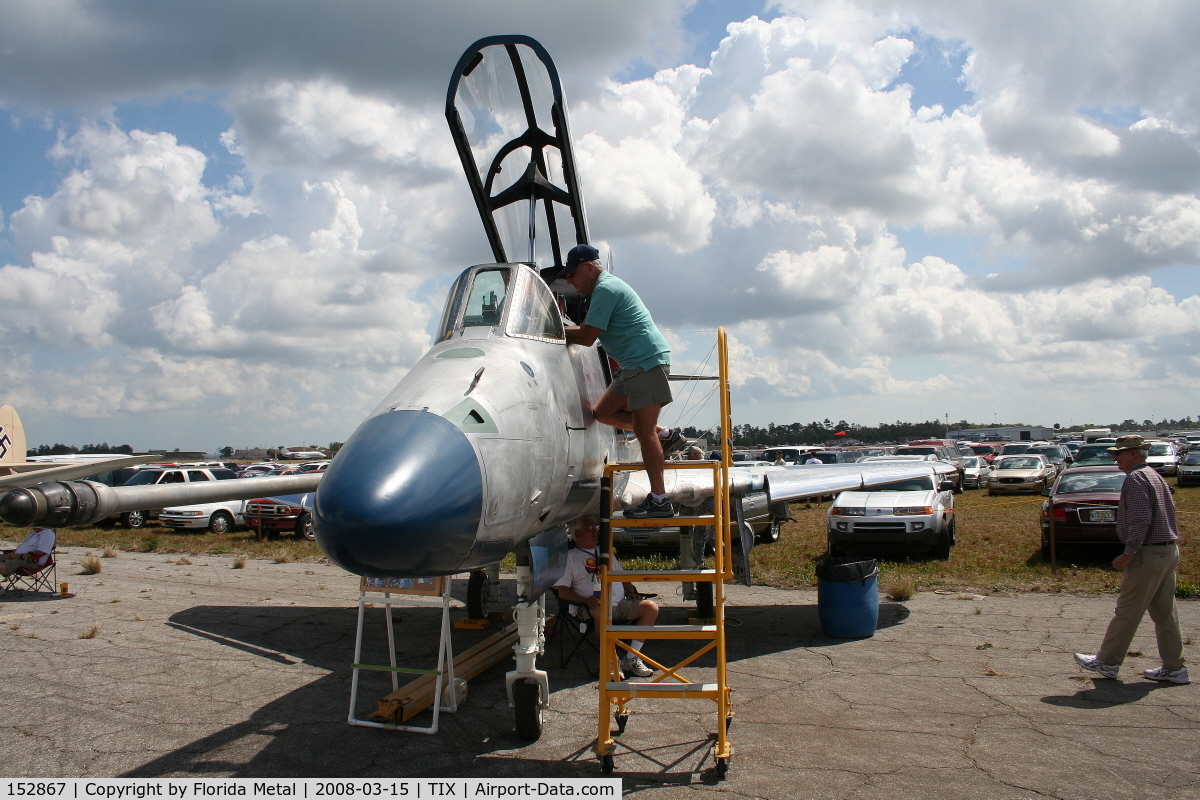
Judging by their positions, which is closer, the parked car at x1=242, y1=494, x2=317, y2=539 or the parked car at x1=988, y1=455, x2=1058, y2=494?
the parked car at x1=242, y1=494, x2=317, y2=539

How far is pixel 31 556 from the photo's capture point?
462 inches

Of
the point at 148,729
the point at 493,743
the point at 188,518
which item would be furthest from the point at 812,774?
the point at 188,518

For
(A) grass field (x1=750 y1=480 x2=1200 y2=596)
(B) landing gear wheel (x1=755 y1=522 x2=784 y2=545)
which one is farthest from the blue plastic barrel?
(B) landing gear wheel (x1=755 y1=522 x2=784 y2=545)

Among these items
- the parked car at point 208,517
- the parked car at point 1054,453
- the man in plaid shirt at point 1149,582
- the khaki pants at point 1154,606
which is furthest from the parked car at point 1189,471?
the parked car at point 208,517

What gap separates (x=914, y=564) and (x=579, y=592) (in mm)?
8488

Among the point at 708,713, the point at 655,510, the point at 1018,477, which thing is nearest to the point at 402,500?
the point at 655,510

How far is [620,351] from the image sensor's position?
562 centimetres

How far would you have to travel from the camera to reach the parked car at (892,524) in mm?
12930

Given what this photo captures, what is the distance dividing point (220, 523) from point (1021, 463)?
27.4 m

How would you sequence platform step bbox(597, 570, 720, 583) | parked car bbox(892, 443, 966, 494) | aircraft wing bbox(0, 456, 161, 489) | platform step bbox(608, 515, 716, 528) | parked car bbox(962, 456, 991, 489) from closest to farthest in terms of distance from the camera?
aircraft wing bbox(0, 456, 161, 489) → platform step bbox(597, 570, 720, 583) → platform step bbox(608, 515, 716, 528) → parked car bbox(892, 443, 966, 494) → parked car bbox(962, 456, 991, 489)

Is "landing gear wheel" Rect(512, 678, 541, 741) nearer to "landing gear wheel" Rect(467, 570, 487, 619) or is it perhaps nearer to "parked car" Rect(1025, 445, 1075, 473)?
"landing gear wheel" Rect(467, 570, 487, 619)

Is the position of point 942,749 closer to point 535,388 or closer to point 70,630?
point 535,388

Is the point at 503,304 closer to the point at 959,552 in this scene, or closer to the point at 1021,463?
the point at 959,552

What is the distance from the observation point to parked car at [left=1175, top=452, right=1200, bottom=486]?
29.5 meters
